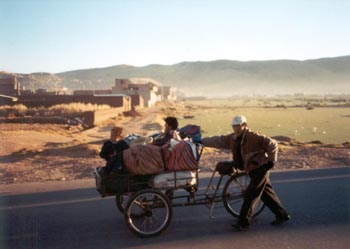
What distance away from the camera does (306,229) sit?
6.38 m

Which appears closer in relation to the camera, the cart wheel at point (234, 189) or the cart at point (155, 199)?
the cart at point (155, 199)

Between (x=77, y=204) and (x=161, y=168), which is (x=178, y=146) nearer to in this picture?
(x=161, y=168)

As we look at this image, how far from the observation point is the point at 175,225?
6.66m

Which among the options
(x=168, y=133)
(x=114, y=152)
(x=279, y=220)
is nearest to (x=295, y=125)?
(x=279, y=220)

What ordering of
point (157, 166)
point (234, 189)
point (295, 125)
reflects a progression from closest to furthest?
1. point (157, 166)
2. point (234, 189)
3. point (295, 125)

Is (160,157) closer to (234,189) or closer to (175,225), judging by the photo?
(175,225)

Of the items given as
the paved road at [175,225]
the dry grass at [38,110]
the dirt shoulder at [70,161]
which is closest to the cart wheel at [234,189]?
the paved road at [175,225]

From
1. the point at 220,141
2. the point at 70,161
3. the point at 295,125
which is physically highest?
the point at 220,141

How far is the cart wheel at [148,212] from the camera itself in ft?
20.0

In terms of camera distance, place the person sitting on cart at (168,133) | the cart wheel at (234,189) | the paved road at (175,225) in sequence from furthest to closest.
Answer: the cart wheel at (234,189) < the person sitting on cart at (168,133) < the paved road at (175,225)

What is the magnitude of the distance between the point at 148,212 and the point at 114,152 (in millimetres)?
978

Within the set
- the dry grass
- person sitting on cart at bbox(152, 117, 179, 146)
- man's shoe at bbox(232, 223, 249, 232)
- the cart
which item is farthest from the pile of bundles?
the dry grass

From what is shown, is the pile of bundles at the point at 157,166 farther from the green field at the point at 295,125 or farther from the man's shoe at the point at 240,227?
the green field at the point at 295,125

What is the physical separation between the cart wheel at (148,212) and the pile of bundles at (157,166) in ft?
0.53
